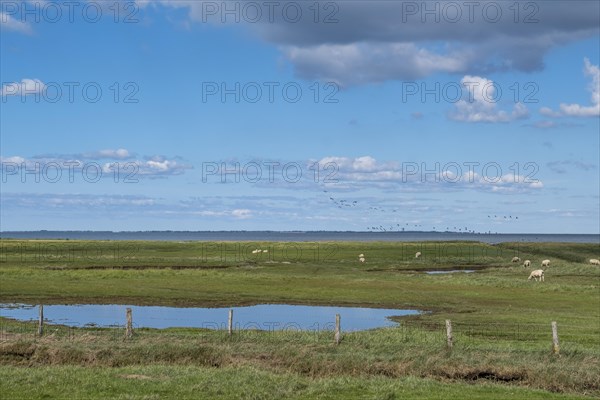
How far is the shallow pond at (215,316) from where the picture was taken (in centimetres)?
4722

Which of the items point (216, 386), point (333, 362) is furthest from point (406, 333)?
point (216, 386)

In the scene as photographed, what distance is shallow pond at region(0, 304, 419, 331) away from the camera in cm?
4722

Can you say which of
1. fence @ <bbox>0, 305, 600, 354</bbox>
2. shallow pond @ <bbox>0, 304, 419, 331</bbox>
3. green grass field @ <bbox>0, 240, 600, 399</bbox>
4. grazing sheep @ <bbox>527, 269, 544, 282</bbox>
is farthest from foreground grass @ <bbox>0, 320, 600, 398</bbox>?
grazing sheep @ <bbox>527, 269, 544, 282</bbox>

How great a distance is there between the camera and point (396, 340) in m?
36.8

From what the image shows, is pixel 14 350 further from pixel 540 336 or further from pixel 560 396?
pixel 540 336

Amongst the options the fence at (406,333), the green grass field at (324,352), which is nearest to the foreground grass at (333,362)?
the green grass field at (324,352)

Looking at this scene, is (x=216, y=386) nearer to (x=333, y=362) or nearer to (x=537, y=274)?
(x=333, y=362)

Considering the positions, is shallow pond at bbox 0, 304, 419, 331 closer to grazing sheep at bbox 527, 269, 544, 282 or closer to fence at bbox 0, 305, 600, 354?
fence at bbox 0, 305, 600, 354

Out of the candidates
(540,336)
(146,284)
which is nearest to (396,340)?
(540,336)

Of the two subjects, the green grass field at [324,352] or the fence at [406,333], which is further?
the fence at [406,333]

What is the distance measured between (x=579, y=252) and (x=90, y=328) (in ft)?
418

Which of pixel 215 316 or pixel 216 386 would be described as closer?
pixel 216 386

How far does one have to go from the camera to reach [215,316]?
174ft

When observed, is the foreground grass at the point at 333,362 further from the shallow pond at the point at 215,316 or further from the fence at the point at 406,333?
the shallow pond at the point at 215,316
